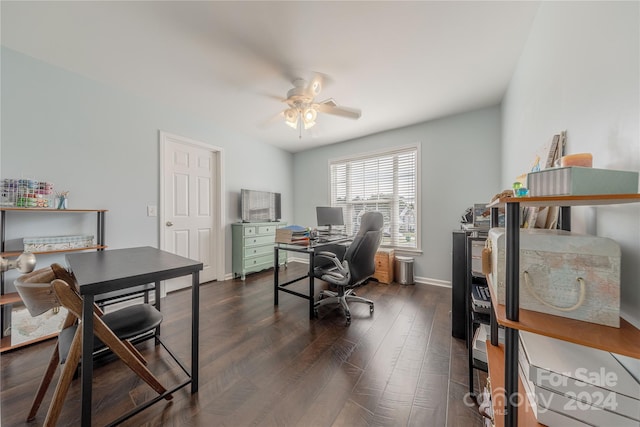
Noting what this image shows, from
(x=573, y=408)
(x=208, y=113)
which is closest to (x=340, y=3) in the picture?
(x=573, y=408)

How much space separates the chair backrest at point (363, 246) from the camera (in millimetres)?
2178

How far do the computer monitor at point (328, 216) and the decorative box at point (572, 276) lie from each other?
9.00 feet

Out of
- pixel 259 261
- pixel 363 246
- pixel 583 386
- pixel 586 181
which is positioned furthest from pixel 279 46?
pixel 259 261

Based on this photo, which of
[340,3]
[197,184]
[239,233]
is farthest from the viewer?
[239,233]

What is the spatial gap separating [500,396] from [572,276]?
58 cm

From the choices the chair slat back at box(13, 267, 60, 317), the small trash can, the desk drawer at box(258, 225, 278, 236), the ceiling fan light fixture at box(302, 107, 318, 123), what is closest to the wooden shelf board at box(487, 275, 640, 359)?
the chair slat back at box(13, 267, 60, 317)

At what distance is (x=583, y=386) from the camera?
0.61 metres

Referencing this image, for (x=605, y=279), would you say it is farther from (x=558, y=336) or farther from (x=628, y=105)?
(x=628, y=105)

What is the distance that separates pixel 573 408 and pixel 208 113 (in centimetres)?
402

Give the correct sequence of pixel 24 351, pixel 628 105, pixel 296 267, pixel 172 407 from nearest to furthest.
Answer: pixel 628 105, pixel 172 407, pixel 24 351, pixel 296 267

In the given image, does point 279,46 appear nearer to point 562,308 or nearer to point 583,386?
point 562,308

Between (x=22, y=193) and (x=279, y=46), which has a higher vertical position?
(x=279, y=46)

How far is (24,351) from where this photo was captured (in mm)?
1747

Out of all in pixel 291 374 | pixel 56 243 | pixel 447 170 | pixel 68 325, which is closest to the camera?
pixel 68 325
